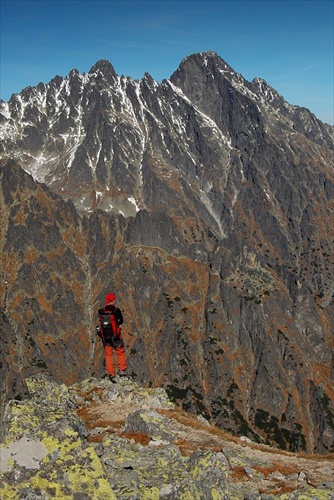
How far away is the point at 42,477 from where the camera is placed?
52.1ft

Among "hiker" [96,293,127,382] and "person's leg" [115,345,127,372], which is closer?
"hiker" [96,293,127,382]

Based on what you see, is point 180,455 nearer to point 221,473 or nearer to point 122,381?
point 221,473

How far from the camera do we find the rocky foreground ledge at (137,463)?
1594 cm

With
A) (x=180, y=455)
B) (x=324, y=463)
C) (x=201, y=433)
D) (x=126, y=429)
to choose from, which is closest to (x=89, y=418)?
(x=126, y=429)

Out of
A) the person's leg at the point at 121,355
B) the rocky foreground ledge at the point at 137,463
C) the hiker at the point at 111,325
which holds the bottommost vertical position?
the rocky foreground ledge at the point at 137,463

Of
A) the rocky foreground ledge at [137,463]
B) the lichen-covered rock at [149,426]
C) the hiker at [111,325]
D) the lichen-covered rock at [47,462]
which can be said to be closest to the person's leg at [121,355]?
the hiker at [111,325]

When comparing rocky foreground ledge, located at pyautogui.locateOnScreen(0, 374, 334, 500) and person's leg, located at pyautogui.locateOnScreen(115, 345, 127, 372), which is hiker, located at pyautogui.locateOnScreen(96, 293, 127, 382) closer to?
person's leg, located at pyautogui.locateOnScreen(115, 345, 127, 372)

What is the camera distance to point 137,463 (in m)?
19.6

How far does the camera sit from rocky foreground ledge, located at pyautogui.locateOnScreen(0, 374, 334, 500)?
15938mm

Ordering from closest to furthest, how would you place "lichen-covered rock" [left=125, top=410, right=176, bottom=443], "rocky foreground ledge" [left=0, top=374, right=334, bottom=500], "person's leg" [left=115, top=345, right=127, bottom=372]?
1. "rocky foreground ledge" [left=0, top=374, right=334, bottom=500]
2. "lichen-covered rock" [left=125, top=410, right=176, bottom=443]
3. "person's leg" [left=115, top=345, right=127, bottom=372]

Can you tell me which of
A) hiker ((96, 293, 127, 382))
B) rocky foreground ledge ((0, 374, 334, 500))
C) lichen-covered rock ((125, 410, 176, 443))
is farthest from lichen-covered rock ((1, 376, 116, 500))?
hiker ((96, 293, 127, 382))

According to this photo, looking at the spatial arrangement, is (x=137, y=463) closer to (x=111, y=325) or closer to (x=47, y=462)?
(x=47, y=462)

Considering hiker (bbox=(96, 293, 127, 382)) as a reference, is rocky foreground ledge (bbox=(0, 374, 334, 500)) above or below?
below

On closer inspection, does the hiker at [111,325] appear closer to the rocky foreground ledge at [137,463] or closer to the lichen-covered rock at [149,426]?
the rocky foreground ledge at [137,463]
